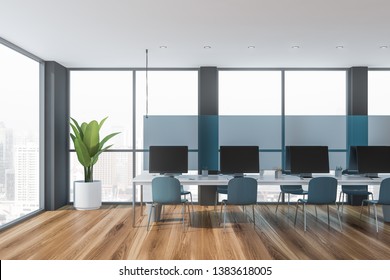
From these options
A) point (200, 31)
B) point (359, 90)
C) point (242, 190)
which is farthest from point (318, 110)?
point (200, 31)

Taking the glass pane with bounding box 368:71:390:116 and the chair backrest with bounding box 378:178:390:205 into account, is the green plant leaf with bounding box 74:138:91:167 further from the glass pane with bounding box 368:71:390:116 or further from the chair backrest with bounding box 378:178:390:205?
the glass pane with bounding box 368:71:390:116

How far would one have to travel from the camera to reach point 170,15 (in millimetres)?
3879

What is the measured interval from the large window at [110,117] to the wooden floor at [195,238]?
0.99 meters

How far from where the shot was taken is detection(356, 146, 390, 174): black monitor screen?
5137mm

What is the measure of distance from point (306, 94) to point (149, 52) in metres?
3.30

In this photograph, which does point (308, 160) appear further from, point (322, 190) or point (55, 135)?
point (55, 135)

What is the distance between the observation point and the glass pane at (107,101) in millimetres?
6574

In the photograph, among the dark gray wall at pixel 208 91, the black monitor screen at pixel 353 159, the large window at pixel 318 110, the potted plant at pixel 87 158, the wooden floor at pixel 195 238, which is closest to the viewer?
the wooden floor at pixel 195 238

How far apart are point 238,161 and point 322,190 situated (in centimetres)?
129

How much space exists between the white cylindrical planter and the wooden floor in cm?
26

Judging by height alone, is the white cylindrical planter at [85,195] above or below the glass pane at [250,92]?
below

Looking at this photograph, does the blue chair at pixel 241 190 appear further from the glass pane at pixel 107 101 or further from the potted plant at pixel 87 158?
the glass pane at pixel 107 101

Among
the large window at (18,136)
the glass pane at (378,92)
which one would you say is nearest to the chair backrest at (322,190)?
the glass pane at (378,92)

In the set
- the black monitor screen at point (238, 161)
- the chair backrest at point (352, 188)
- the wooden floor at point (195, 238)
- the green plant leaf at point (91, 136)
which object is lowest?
the wooden floor at point (195, 238)
